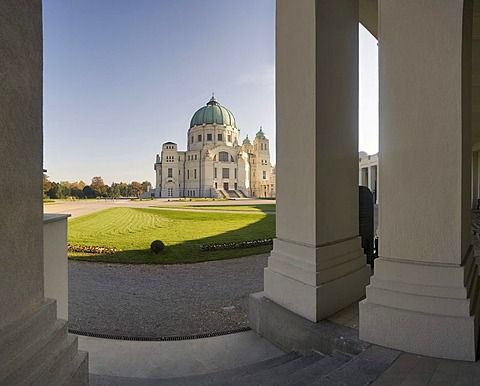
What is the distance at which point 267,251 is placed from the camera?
14.9 meters

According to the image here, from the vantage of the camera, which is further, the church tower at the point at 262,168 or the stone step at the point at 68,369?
the church tower at the point at 262,168

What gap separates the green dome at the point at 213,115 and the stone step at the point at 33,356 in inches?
4361

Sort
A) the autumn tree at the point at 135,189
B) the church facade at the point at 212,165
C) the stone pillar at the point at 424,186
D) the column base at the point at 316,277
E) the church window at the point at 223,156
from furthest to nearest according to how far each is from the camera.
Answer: the autumn tree at the point at 135,189, the church window at the point at 223,156, the church facade at the point at 212,165, the column base at the point at 316,277, the stone pillar at the point at 424,186

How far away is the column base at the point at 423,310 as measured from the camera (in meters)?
3.45

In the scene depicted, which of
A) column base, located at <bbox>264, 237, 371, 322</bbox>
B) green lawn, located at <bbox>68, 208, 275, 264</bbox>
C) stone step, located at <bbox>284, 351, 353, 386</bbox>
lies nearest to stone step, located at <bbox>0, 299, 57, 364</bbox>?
stone step, located at <bbox>284, 351, 353, 386</bbox>

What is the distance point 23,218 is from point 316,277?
145 inches

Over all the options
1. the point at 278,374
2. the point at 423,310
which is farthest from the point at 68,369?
the point at 423,310

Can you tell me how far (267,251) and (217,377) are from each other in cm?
1115

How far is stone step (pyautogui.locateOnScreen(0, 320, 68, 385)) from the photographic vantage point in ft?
7.04

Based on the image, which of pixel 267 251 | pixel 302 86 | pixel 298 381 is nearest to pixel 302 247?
pixel 298 381

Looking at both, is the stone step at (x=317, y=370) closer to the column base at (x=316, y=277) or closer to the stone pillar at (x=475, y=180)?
the column base at (x=316, y=277)

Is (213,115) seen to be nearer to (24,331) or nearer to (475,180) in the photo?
(475,180)

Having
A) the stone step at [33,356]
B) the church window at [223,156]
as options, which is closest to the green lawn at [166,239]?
the stone step at [33,356]

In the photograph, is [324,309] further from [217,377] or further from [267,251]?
[267,251]
